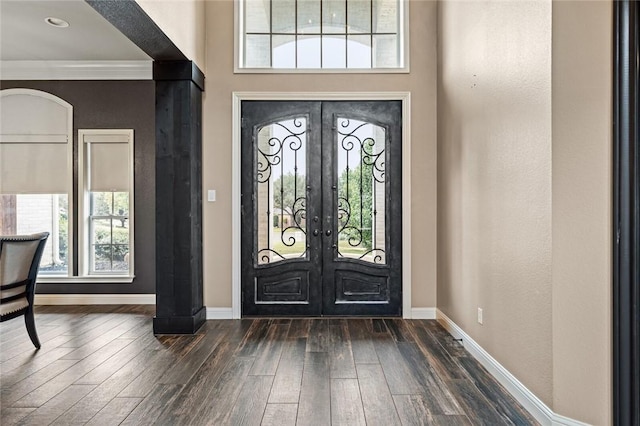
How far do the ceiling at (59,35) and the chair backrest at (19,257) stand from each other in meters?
1.93

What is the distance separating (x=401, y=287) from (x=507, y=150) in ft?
6.86

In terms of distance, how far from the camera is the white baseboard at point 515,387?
2119mm

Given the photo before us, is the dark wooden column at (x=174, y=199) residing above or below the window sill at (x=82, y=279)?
above

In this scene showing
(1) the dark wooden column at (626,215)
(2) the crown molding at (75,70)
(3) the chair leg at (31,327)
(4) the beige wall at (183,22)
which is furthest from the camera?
(2) the crown molding at (75,70)

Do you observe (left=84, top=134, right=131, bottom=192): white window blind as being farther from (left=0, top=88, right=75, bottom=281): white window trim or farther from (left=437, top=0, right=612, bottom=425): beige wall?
(left=437, top=0, right=612, bottom=425): beige wall

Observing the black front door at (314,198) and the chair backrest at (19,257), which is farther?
the black front door at (314,198)

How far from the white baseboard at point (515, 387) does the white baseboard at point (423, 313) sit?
0.68m

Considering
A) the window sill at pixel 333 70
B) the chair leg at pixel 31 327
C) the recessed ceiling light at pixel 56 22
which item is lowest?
the chair leg at pixel 31 327

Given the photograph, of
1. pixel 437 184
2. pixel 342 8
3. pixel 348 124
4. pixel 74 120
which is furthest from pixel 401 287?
pixel 74 120

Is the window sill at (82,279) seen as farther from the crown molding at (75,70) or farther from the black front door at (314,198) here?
the crown molding at (75,70)

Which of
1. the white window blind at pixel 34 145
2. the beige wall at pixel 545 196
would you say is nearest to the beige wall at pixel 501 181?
the beige wall at pixel 545 196

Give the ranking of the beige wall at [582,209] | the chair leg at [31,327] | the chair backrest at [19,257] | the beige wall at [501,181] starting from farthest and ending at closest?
the chair leg at [31,327]
the chair backrest at [19,257]
the beige wall at [501,181]
the beige wall at [582,209]

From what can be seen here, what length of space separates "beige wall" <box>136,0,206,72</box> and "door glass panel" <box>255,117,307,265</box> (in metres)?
0.98

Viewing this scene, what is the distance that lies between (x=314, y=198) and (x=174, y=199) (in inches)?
53.2
